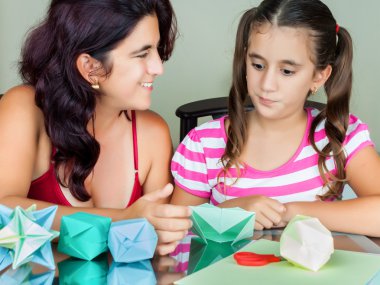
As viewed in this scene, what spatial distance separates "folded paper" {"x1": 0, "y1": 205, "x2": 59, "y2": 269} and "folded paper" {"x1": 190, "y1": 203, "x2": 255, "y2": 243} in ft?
0.92

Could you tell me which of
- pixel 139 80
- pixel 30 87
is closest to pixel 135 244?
pixel 139 80

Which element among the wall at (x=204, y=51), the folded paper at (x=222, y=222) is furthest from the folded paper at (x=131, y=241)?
the wall at (x=204, y=51)

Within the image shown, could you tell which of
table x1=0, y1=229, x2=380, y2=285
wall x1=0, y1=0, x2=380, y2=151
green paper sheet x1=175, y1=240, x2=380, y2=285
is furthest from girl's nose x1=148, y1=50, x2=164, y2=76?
wall x1=0, y1=0, x2=380, y2=151

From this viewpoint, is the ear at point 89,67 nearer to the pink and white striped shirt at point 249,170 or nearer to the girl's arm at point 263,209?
the pink and white striped shirt at point 249,170

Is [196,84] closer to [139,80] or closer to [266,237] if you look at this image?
[139,80]

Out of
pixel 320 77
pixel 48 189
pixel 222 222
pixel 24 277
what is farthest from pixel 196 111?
pixel 24 277

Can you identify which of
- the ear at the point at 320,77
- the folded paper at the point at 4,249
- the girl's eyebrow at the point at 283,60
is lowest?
the folded paper at the point at 4,249

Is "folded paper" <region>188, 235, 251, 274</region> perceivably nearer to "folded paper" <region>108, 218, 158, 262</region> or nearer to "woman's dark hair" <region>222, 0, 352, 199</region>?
"folded paper" <region>108, 218, 158, 262</region>

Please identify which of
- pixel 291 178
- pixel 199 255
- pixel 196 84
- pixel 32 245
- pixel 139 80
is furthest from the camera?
pixel 196 84

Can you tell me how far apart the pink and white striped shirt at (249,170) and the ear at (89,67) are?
312 millimetres

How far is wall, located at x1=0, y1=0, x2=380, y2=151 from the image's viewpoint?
139 inches

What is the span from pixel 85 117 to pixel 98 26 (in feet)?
0.72

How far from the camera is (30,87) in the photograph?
5.30 ft

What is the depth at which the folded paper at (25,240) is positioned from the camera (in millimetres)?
1065
